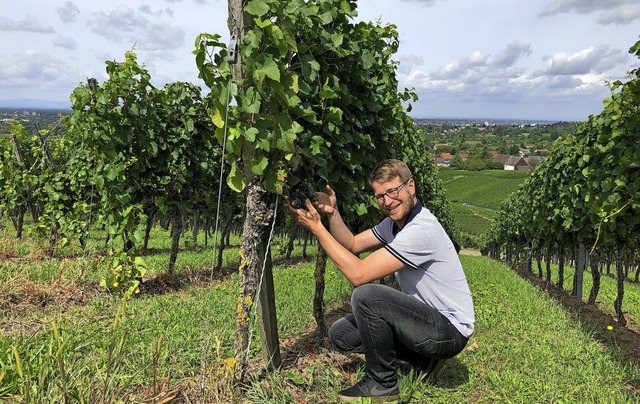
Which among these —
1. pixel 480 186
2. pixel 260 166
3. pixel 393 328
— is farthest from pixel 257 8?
pixel 480 186

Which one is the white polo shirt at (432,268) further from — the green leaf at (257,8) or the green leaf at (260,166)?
the green leaf at (257,8)

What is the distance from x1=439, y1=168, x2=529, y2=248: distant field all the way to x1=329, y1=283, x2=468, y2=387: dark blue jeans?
38.8 m

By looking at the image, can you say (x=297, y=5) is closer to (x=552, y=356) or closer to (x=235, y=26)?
(x=235, y=26)

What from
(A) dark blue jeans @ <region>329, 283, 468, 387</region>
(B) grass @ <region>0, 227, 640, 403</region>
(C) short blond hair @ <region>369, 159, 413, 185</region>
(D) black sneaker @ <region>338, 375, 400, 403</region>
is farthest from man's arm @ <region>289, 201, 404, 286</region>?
(B) grass @ <region>0, 227, 640, 403</region>

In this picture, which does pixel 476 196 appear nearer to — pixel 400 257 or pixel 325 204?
pixel 325 204

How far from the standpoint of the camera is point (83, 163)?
9695 mm

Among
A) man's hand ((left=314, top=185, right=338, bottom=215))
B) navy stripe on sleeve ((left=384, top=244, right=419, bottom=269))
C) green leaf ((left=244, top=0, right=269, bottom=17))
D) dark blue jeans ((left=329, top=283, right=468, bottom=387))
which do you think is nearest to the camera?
green leaf ((left=244, top=0, right=269, bottom=17))

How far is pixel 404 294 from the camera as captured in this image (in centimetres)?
302

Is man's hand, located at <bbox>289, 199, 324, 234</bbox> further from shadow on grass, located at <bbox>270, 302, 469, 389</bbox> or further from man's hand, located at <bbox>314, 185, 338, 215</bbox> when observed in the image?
shadow on grass, located at <bbox>270, 302, 469, 389</bbox>

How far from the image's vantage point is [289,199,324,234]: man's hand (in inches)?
114

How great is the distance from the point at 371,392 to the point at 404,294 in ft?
2.25

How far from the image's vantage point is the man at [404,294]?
286 centimetres

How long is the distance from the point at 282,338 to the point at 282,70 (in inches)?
102

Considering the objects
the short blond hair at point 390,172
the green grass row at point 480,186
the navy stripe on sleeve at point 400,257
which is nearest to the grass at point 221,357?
the navy stripe on sleeve at point 400,257
